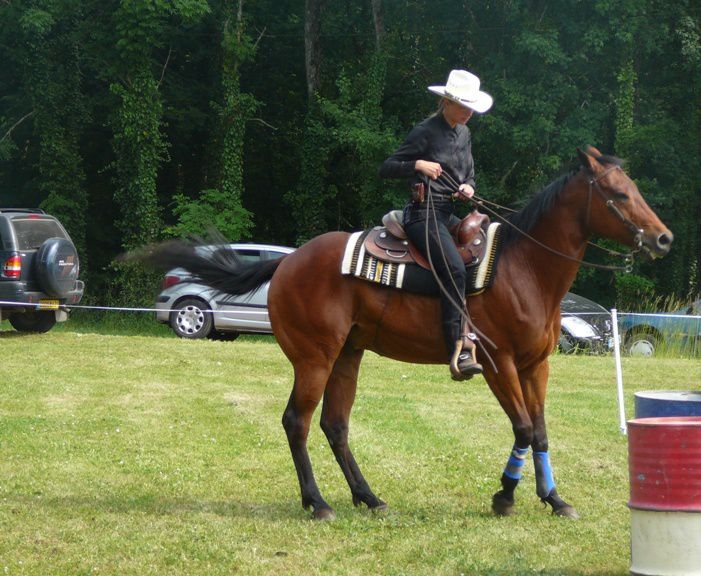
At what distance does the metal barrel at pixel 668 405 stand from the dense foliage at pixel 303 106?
70.6 ft

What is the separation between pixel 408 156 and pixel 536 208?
1.03 metres

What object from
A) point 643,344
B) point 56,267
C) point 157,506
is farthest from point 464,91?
point 643,344

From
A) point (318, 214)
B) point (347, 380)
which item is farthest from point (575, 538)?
point (318, 214)

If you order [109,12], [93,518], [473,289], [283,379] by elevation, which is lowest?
[283,379]

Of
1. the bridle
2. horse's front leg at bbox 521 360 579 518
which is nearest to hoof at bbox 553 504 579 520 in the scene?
horse's front leg at bbox 521 360 579 518

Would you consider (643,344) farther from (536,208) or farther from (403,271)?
(403,271)

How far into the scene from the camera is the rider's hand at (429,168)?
800 centimetres

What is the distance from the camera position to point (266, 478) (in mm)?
9352

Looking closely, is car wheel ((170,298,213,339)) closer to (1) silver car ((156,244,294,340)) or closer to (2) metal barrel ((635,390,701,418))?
(1) silver car ((156,244,294,340))

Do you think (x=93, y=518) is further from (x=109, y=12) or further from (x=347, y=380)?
(x=109, y=12)

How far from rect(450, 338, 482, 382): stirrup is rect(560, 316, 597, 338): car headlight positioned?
14170mm

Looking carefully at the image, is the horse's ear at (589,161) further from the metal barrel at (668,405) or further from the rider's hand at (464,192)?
the metal barrel at (668,405)

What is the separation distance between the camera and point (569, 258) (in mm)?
8078

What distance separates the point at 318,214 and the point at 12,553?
2665cm
